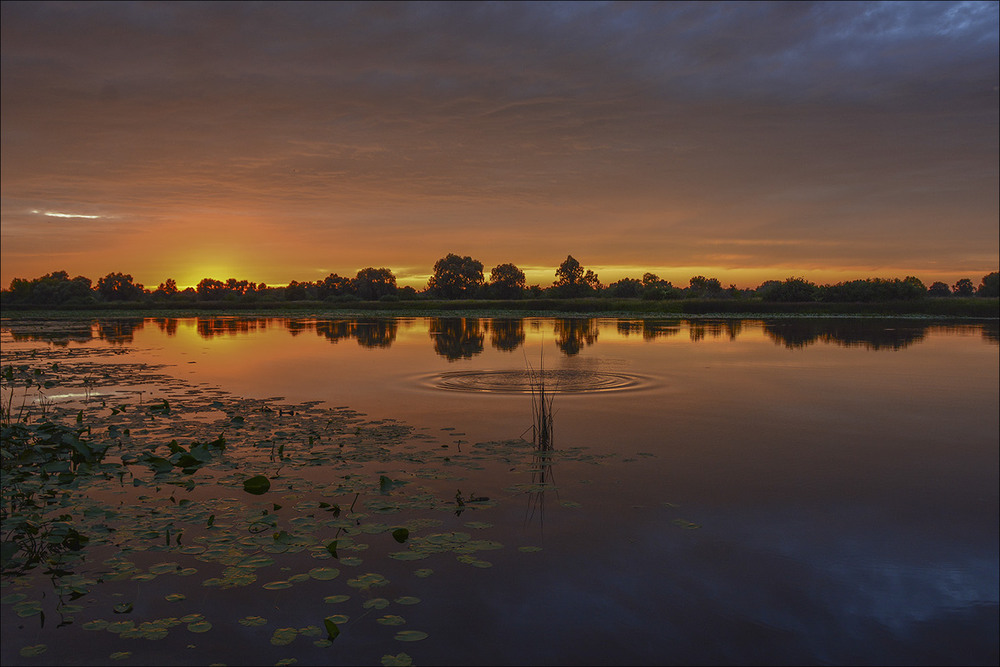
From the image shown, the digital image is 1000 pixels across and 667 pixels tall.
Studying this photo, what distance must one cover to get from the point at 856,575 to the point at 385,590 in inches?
214

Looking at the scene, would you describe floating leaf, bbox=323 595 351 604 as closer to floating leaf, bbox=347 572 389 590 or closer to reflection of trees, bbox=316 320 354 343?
floating leaf, bbox=347 572 389 590

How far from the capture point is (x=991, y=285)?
507 feet

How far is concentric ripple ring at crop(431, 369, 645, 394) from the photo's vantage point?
67.2 ft

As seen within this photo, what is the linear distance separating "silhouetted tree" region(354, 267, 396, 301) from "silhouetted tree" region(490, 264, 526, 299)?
86.3 feet

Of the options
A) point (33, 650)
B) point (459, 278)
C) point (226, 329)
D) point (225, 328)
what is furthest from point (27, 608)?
Answer: point (459, 278)

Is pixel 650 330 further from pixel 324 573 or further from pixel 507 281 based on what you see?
pixel 507 281

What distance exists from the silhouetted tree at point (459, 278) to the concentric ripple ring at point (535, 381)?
122 metres

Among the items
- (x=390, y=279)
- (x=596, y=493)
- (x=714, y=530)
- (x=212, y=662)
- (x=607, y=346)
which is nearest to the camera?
(x=212, y=662)

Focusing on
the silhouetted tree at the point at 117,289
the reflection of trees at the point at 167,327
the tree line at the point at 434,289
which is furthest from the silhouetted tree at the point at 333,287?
the reflection of trees at the point at 167,327

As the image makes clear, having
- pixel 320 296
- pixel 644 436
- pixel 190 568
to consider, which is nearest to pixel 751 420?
pixel 644 436

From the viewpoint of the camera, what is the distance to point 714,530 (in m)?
8.43

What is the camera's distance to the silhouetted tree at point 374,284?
15350 centimetres

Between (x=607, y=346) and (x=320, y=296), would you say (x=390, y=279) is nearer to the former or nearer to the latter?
(x=320, y=296)

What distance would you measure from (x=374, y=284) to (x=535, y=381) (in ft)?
449
